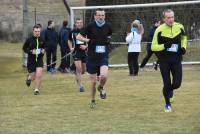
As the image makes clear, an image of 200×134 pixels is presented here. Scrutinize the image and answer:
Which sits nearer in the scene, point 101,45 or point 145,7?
point 101,45

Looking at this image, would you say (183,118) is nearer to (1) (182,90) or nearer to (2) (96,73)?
(2) (96,73)

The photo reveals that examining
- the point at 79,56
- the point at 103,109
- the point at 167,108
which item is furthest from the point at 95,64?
the point at 79,56

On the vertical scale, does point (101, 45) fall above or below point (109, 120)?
above

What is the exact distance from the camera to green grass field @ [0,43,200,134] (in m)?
10.7

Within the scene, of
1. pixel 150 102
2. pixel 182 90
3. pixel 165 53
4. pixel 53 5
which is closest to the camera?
pixel 165 53

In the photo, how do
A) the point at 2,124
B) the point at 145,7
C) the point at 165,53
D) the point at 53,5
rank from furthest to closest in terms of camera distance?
the point at 53,5, the point at 145,7, the point at 165,53, the point at 2,124

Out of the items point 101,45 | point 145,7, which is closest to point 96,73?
point 101,45

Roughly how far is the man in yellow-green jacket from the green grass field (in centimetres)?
75

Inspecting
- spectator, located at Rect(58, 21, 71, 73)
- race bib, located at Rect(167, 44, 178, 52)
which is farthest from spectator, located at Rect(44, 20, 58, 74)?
race bib, located at Rect(167, 44, 178, 52)

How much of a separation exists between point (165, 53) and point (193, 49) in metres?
13.0

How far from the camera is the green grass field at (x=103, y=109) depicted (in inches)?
423

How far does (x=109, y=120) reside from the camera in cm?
1155

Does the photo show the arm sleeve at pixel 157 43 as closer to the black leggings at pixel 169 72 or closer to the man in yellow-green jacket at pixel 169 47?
the man in yellow-green jacket at pixel 169 47

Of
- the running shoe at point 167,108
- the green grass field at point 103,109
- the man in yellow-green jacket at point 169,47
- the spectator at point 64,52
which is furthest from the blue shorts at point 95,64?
the spectator at point 64,52
